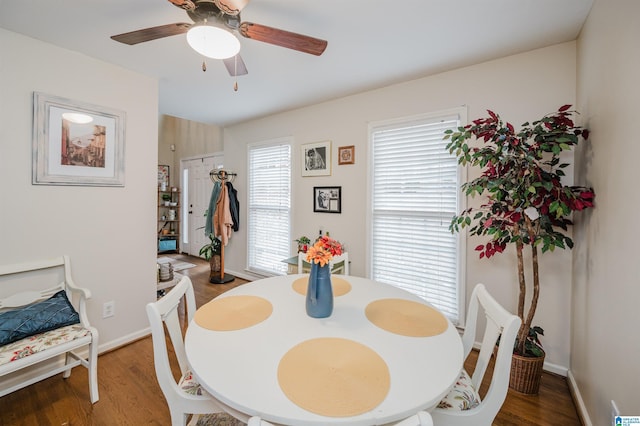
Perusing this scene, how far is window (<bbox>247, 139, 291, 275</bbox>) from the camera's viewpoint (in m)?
3.68

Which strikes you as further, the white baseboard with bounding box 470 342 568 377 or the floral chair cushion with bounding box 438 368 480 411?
the white baseboard with bounding box 470 342 568 377

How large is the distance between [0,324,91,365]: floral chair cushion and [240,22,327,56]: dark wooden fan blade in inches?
83.4

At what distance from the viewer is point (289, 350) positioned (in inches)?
40.4

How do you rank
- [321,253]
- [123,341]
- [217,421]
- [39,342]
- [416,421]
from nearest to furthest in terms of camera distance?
1. [416,421]
2. [217,421]
3. [321,253]
4. [39,342]
5. [123,341]

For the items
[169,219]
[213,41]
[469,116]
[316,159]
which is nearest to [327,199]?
[316,159]

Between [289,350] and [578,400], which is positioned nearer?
[289,350]

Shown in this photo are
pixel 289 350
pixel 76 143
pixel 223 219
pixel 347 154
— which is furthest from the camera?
pixel 223 219

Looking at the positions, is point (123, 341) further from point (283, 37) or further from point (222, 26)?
point (283, 37)

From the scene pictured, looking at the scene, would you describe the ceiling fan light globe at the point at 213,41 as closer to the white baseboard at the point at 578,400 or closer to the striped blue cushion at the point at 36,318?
the striped blue cushion at the point at 36,318

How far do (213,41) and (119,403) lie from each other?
229cm

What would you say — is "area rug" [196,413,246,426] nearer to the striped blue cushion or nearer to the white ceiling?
the striped blue cushion

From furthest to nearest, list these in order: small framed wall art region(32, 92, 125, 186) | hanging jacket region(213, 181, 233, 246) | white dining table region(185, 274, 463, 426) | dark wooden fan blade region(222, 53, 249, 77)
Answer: hanging jacket region(213, 181, 233, 246) < small framed wall art region(32, 92, 125, 186) < dark wooden fan blade region(222, 53, 249, 77) < white dining table region(185, 274, 463, 426)

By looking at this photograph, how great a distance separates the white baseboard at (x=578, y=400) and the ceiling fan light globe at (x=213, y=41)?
2893 mm

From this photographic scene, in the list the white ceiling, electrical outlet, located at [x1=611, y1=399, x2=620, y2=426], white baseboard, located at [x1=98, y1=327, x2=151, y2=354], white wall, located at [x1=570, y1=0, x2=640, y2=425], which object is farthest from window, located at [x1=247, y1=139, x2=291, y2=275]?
electrical outlet, located at [x1=611, y1=399, x2=620, y2=426]
